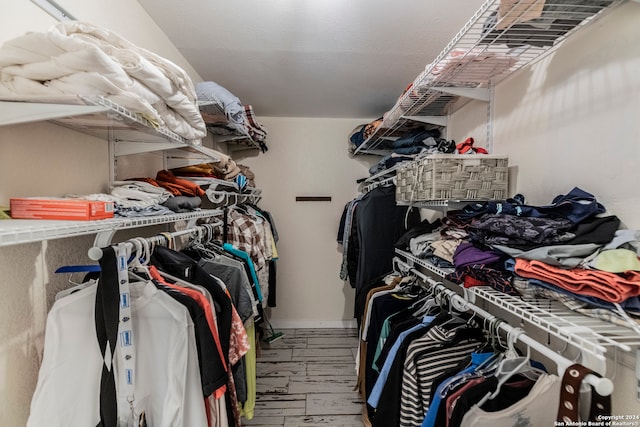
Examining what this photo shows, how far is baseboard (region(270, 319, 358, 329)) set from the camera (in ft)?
11.3

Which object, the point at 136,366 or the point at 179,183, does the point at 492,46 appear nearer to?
the point at 179,183

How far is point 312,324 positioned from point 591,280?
2960 millimetres

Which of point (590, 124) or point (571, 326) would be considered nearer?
point (571, 326)

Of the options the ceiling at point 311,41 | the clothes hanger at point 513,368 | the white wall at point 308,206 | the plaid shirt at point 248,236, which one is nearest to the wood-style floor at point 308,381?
the white wall at point 308,206

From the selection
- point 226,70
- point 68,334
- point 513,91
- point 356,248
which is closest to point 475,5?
point 513,91

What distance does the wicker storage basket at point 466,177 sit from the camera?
1.40 metres

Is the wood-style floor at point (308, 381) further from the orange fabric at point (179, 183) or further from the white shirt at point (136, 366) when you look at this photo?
the orange fabric at point (179, 183)

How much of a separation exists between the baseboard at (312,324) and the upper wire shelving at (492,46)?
2233mm

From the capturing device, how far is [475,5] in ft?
5.01

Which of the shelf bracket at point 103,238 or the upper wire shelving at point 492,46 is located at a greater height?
the upper wire shelving at point 492,46

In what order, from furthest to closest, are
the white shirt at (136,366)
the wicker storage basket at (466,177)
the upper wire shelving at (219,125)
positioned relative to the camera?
the upper wire shelving at (219,125), the wicker storage basket at (466,177), the white shirt at (136,366)

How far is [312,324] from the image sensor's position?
11.3ft

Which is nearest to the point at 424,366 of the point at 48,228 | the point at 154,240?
the point at 154,240

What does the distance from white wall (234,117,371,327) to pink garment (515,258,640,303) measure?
2607 millimetres
